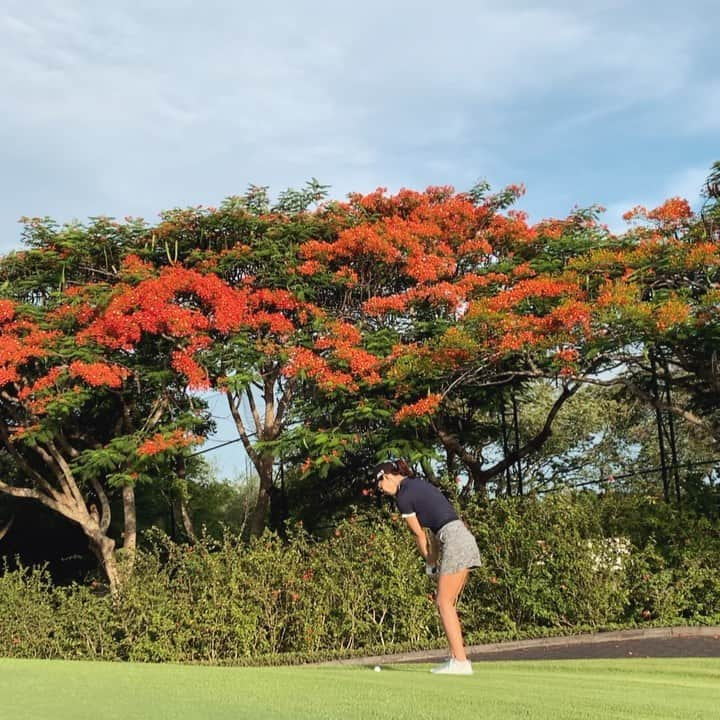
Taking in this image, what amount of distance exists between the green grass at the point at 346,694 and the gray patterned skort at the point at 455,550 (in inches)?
28.3

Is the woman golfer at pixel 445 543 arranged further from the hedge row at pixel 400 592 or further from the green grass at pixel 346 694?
the hedge row at pixel 400 592

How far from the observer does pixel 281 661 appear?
1018 cm

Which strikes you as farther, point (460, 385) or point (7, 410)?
point (7, 410)

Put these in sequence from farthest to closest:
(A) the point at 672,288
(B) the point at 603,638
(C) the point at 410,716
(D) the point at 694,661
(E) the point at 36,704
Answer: (A) the point at 672,288, (B) the point at 603,638, (D) the point at 694,661, (E) the point at 36,704, (C) the point at 410,716

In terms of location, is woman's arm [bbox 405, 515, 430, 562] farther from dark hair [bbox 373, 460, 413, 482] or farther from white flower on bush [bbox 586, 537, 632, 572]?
white flower on bush [bbox 586, 537, 632, 572]

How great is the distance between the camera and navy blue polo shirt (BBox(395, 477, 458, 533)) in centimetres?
660

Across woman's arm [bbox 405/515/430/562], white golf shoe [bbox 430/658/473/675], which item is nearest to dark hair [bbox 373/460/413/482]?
woman's arm [bbox 405/515/430/562]

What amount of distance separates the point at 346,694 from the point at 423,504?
167cm

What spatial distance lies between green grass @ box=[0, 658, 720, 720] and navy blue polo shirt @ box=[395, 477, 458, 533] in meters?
1.02

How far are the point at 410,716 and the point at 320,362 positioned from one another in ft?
31.1

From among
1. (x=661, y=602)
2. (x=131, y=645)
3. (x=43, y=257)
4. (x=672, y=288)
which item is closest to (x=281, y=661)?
(x=131, y=645)

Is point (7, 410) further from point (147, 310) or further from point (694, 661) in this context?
point (694, 661)

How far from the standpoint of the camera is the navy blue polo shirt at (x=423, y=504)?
660cm

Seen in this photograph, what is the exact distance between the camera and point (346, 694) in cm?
525
